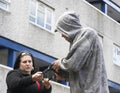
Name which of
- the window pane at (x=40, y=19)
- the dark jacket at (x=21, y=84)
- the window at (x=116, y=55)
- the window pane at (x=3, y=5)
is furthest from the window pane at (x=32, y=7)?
the dark jacket at (x=21, y=84)

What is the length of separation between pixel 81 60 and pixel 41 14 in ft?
68.4

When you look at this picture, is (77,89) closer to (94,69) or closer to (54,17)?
(94,69)

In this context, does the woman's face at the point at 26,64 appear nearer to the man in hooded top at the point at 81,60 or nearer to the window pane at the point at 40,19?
the man in hooded top at the point at 81,60

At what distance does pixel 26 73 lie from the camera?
536 centimetres

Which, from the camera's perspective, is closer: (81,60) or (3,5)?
(81,60)

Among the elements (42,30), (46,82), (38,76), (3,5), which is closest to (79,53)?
(38,76)

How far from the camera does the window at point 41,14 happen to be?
24141 millimetres

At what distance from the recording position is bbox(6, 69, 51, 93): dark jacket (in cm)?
512

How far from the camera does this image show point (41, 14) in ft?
82.3

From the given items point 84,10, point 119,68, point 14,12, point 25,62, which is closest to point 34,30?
point 14,12

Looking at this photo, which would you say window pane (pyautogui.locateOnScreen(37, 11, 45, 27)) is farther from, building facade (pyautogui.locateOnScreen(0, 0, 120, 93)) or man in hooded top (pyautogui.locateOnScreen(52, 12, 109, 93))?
man in hooded top (pyautogui.locateOnScreen(52, 12, 109, 93))

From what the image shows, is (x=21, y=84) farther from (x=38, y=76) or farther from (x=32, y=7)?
(x=32, y=7)

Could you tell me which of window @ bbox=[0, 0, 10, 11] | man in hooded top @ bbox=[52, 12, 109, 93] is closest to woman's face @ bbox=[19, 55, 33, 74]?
man in hooded top @ bbox=[52, 12, 109, 93]

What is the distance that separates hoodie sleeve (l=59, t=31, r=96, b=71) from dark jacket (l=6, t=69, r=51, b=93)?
31.7 inches
